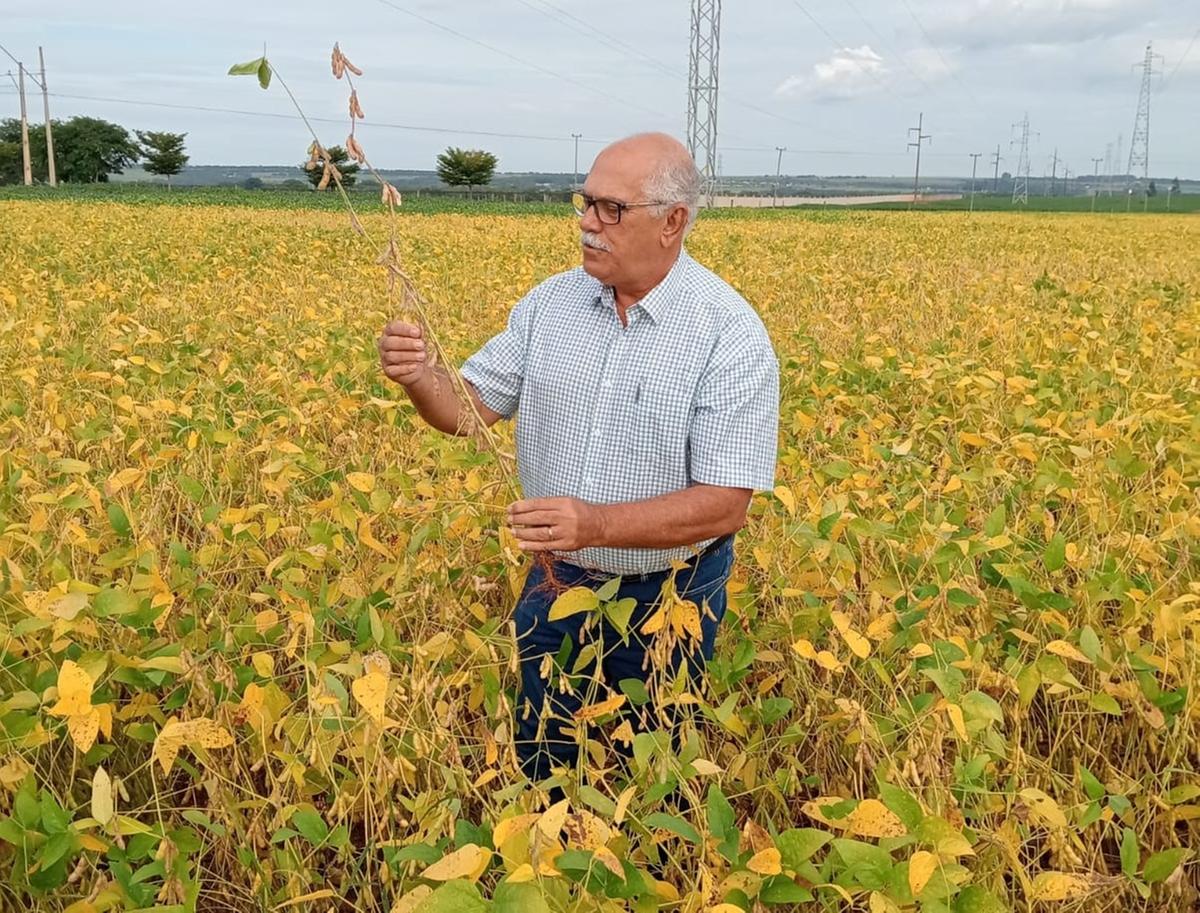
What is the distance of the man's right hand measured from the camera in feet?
6.21

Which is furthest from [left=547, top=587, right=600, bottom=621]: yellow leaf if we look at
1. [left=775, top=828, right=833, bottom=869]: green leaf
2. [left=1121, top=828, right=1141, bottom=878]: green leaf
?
[left=1121, top=828, right=1141, bottom=878]: green leaf

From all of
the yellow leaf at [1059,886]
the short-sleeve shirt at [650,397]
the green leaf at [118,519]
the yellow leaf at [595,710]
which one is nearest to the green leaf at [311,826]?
the yellow leaf at [595,710]

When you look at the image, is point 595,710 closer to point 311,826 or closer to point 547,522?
point 547,522

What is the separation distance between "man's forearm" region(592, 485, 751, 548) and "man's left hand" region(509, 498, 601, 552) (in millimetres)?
66

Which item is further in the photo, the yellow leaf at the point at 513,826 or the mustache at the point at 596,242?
the mustache at the point at 596,242

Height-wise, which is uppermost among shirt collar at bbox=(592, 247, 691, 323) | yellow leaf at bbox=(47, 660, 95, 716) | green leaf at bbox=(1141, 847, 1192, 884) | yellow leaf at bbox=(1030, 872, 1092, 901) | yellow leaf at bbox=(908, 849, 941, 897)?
shirt collar at bbox=(592, 247, 691, 323)

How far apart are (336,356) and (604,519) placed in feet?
10.9

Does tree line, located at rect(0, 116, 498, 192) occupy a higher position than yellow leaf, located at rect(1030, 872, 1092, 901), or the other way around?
tree line, located at rect(0, 116, 498, 192)

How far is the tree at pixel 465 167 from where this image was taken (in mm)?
64938

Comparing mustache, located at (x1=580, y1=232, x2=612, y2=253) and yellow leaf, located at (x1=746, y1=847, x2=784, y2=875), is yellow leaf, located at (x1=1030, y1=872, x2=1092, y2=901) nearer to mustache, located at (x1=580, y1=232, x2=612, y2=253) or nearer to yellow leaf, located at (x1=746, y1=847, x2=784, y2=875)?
yellow leaf, located at (x1=746, y1=847, x2=784, y2=875)

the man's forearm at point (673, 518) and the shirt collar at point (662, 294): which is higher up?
the shirt collar at point (662, 294)

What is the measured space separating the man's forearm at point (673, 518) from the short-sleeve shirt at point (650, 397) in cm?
4

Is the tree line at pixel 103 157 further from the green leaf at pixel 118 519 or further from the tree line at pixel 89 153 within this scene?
the green leaf at pixel 118 519

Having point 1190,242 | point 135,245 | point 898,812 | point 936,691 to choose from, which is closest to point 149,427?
point 936,691
